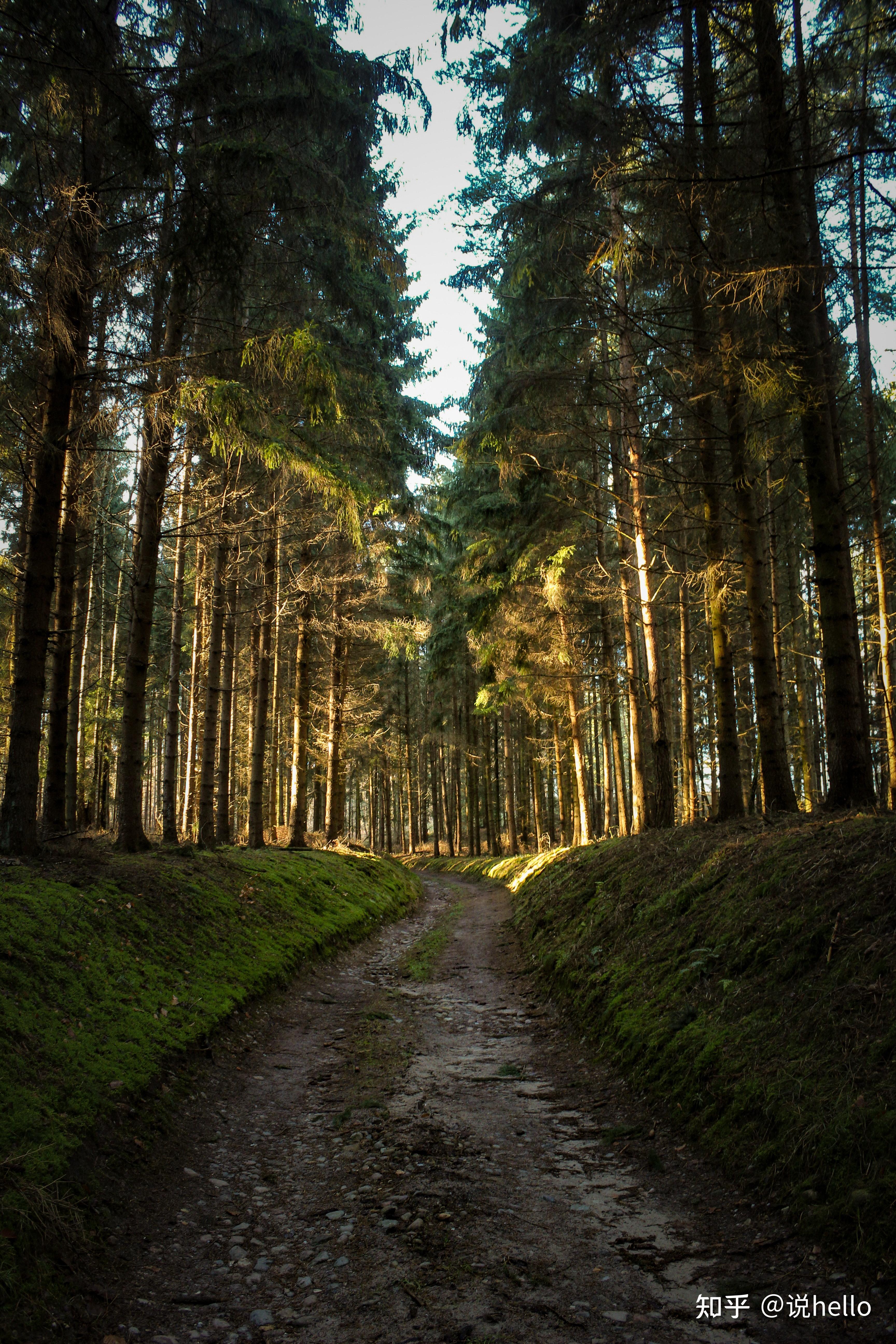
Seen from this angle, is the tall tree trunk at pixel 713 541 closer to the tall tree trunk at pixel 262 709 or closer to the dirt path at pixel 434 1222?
the dirt path at pixel 434 1222

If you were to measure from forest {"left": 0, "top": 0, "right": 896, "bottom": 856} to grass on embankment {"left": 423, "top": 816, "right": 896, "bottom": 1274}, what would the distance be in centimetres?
173

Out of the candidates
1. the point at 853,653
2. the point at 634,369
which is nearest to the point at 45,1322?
the point at 853,653

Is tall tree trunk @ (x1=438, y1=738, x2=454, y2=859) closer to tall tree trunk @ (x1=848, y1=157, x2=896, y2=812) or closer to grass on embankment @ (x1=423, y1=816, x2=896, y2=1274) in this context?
tall tree trunk @ (x1=848, y1=157, x2=896, y2=812)

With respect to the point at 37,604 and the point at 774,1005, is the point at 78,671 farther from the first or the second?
the point at 774,1005

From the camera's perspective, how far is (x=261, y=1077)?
598 centimetres

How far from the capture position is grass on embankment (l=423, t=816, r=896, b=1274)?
3418 millimetres

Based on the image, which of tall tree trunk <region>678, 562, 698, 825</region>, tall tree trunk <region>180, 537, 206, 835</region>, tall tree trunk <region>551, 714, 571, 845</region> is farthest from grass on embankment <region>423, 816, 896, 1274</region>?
tall tree trunk <region>551, 714, 571, 845</region>

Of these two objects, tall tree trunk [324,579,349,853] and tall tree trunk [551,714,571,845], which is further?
tall tree trunk [551,714,571,845]

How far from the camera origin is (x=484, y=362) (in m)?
15.0

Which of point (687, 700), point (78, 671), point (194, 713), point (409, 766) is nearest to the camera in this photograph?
point (687, 700)

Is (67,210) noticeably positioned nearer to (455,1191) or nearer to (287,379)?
(287,379)

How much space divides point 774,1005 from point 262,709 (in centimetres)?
1184

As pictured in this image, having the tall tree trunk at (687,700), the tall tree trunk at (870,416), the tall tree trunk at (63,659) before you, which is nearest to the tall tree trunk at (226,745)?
the tall tree trunk at (63,659)

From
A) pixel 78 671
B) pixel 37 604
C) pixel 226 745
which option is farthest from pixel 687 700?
pixel 78 671
